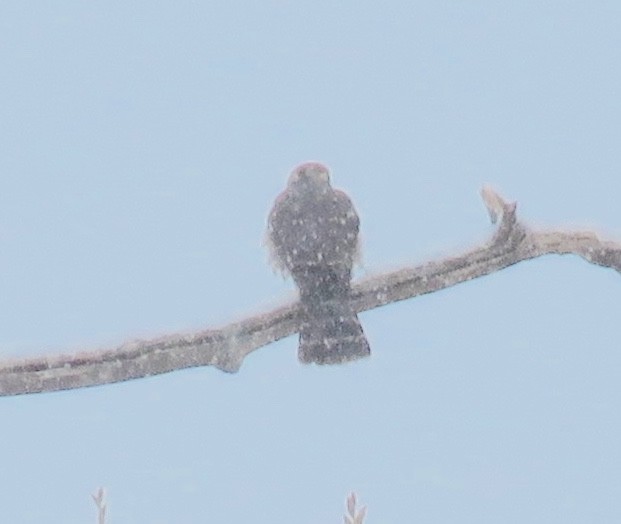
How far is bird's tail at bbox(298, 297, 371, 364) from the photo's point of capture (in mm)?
4977

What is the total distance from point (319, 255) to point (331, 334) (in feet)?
2.60

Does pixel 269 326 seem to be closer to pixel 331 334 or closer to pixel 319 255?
pixel 331 334

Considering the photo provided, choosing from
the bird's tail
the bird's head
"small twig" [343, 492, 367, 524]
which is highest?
the bird's head

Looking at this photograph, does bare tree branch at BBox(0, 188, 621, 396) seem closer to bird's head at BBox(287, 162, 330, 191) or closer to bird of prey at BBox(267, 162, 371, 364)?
bird of prey at BBox(267, 162, 371, 364)

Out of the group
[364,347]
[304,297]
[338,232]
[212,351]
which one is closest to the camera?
[212,351]

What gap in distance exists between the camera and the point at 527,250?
4.27m

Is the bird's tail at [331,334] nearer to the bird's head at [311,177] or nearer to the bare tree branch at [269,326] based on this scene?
the bare tree branch at [269,326]

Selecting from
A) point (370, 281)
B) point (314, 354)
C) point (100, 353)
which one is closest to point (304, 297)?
point (314, 354)

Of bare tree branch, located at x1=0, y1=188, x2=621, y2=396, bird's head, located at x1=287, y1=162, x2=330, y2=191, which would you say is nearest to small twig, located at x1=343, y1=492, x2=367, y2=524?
bare tree branch, located at x1=0, y1=188, x2=621, y2=396

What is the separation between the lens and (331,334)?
17.5ft

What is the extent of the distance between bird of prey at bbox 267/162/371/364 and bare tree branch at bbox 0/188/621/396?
37 cm

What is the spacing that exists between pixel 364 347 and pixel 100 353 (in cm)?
220

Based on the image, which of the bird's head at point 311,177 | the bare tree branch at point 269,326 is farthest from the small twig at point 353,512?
the bird's head at point 311,177

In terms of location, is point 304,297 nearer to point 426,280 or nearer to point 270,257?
point 426,280
